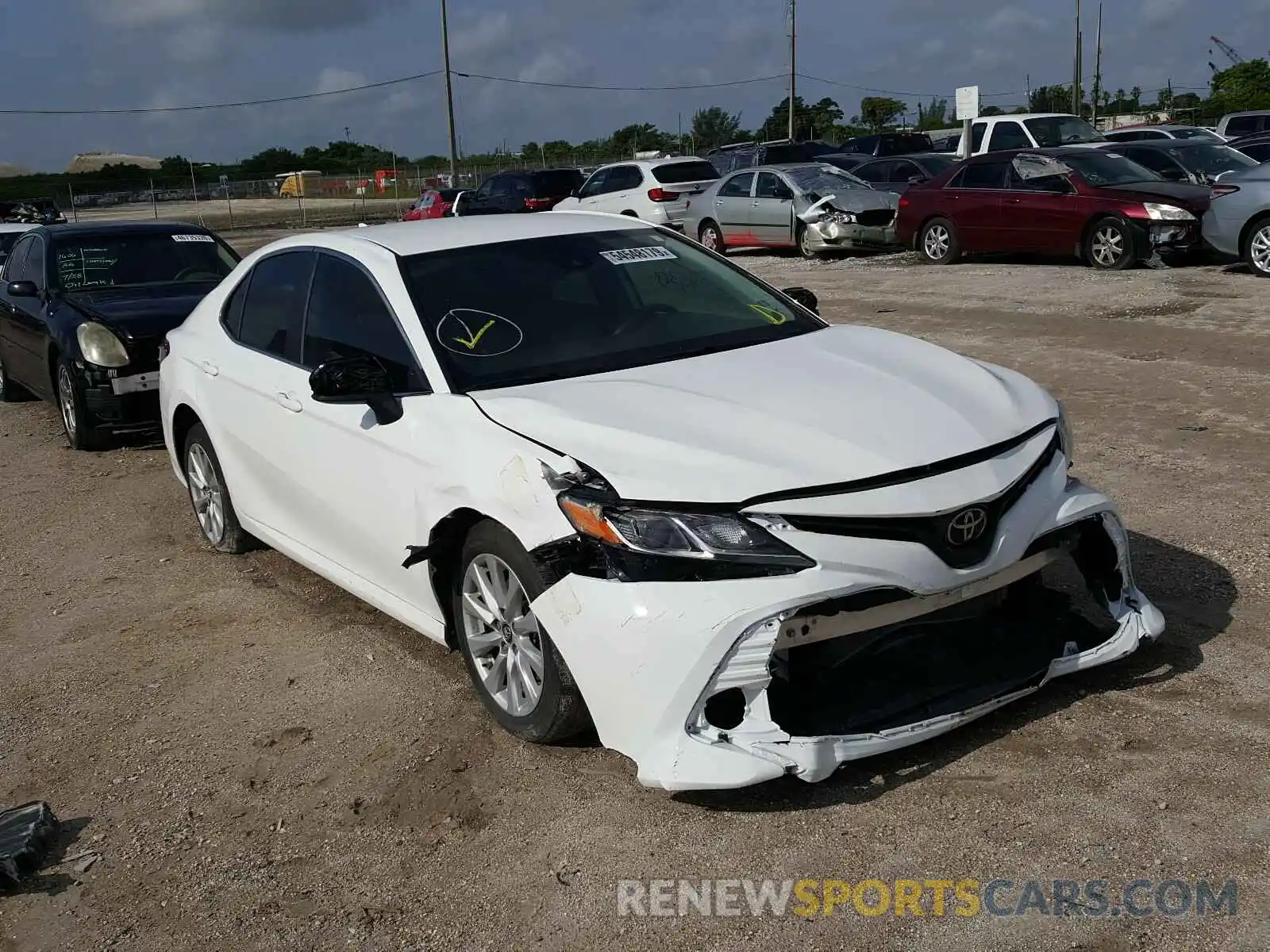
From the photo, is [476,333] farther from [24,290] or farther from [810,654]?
[24,290]

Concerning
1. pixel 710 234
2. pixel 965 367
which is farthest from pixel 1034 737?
pixel 710 234

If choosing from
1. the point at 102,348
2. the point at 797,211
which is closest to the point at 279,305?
the point at 102,348

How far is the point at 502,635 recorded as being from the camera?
13.3 ft

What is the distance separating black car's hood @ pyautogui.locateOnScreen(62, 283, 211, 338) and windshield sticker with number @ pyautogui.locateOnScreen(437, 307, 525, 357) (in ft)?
15.4

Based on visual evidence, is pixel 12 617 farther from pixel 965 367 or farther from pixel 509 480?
pixel 965 367

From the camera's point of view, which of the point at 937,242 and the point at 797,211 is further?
the point at 797,211

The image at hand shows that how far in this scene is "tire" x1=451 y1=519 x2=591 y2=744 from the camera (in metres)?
3.79

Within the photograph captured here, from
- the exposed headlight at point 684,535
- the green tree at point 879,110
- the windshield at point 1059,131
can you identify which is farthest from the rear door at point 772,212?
the green tree at point 879,110

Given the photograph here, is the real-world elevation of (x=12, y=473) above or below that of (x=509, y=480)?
below

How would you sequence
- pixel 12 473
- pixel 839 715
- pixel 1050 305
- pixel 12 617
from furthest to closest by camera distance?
1. pixel 1050 305
2. pixel 12 473
3. pixel 12 617
4. pixel 839 715

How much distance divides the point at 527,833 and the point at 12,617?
11.1 ft

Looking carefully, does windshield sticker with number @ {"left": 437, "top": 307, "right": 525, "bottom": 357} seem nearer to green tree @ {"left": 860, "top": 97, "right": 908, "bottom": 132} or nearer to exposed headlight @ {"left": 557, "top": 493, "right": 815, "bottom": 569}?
exposed headlight @ {"left": 557, "top": 493, "right": 815, "bottom": 569}

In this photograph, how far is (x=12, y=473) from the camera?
8.77m

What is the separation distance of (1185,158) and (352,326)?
16.2 meters
